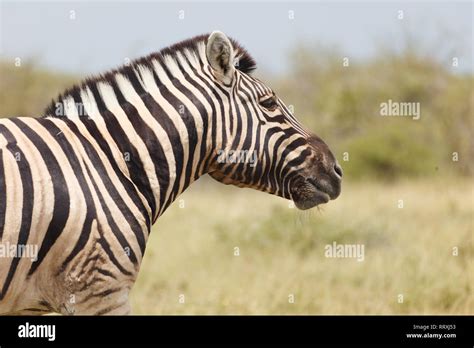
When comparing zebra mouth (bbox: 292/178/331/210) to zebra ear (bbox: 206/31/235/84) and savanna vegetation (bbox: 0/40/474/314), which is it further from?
zebra ear (bbox: 206/31/235/84)

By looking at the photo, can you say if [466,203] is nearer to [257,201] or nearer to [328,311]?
[257,201]

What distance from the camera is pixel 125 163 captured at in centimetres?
548

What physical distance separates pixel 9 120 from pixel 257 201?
13729 millimetres

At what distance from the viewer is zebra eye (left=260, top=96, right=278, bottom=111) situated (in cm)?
588

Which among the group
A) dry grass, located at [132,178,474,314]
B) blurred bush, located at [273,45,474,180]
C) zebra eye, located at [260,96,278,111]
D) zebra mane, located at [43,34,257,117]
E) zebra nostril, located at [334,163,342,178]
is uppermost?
blurred bush, located at [273,45,474,180]

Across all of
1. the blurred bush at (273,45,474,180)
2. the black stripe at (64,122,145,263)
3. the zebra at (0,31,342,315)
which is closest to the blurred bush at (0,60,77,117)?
the blurred bush at (273,45,474,180)

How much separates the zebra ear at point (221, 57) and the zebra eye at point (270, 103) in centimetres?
30

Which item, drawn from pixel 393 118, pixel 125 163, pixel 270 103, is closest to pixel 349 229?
pixel 270 103

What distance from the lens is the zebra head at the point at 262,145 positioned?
5.77 meters

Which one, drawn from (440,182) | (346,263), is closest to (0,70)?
(440,182)

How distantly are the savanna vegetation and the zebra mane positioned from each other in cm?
133

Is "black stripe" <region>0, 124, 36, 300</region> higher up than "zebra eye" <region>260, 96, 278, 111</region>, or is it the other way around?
"zebra eye" <region>260, 96, 278, 111</region>

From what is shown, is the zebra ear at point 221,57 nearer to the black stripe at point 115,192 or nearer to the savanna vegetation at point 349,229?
the black stripe at point 115,192

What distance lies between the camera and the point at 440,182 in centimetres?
1931
